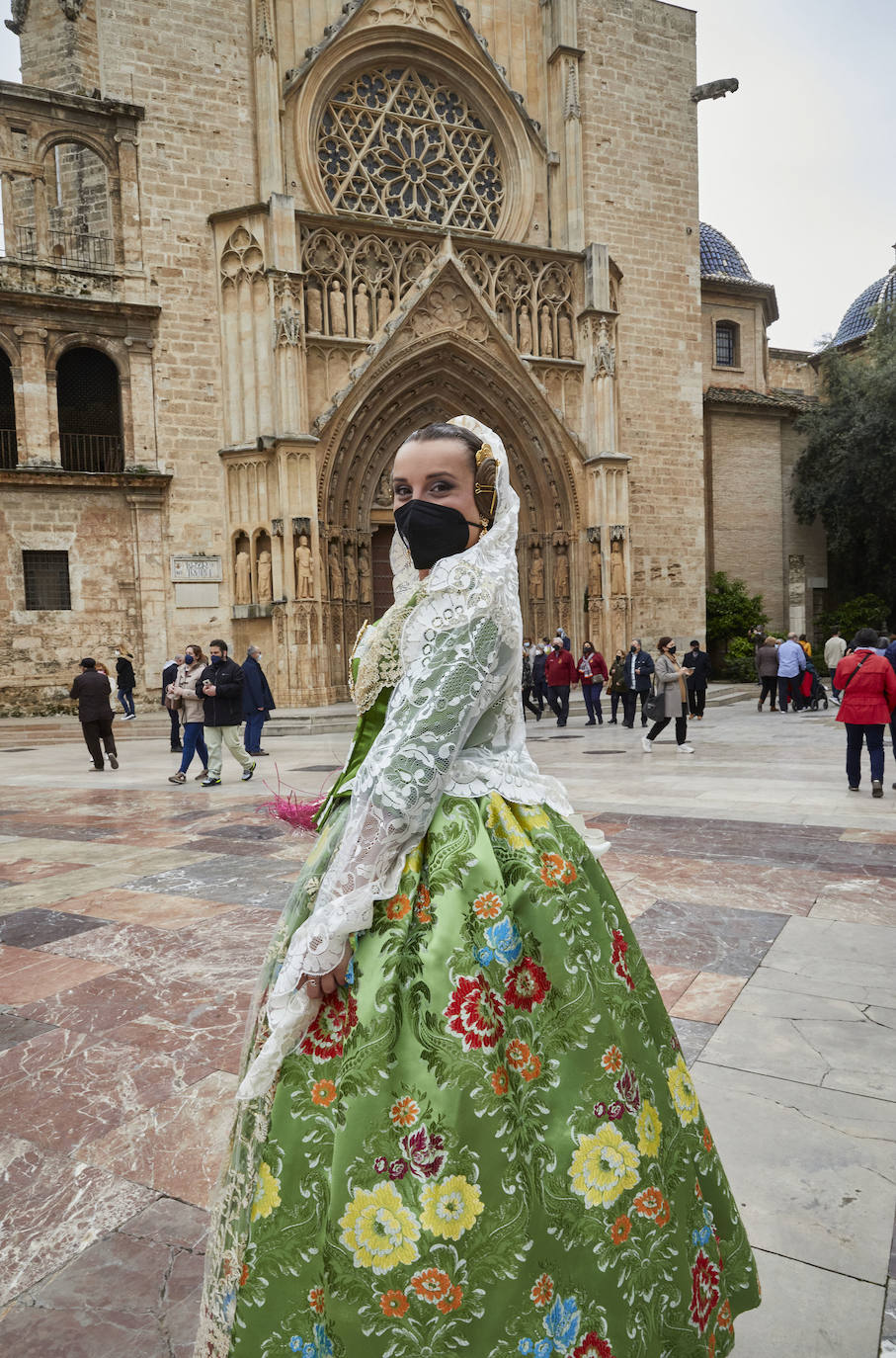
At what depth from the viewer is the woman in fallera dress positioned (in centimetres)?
135

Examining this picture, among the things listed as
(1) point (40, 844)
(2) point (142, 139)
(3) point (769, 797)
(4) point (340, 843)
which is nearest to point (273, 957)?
(4) point (340, 843)

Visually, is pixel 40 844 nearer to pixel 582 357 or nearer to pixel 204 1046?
pixel 204 1046

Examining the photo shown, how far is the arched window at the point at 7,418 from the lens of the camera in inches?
699

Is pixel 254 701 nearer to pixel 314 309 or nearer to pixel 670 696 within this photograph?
pixel 670 696

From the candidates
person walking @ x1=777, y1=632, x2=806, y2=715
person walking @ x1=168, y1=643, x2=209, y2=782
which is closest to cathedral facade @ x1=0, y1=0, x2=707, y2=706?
person walking @ x1=777, y1=632, x2=806, y2=715

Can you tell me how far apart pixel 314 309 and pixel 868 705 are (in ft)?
48.1

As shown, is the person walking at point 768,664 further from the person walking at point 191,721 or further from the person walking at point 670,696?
the person walking at point 191,721

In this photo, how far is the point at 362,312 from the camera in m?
18.7

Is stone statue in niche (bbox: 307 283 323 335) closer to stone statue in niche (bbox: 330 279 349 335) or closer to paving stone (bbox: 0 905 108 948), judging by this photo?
stone statue in niche (bbox: 330 279 349 335)

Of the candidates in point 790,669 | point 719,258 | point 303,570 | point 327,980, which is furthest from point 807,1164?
point 719,258

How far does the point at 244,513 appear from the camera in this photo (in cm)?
1800

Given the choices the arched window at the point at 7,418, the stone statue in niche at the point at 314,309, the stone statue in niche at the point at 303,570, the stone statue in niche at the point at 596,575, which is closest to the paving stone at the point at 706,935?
the stone statue in niche at the point at 303,570

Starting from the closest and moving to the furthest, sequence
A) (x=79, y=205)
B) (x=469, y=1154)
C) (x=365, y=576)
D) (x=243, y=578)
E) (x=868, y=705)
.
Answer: (x=469, y=1154) → (x=868, y=705) → (x=79, y=205) → (x=243, y=578) → (x=365, y=576)

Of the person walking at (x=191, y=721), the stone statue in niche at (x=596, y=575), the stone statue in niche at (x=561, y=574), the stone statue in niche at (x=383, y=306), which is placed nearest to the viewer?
the person walking at (x=191, y=721)
